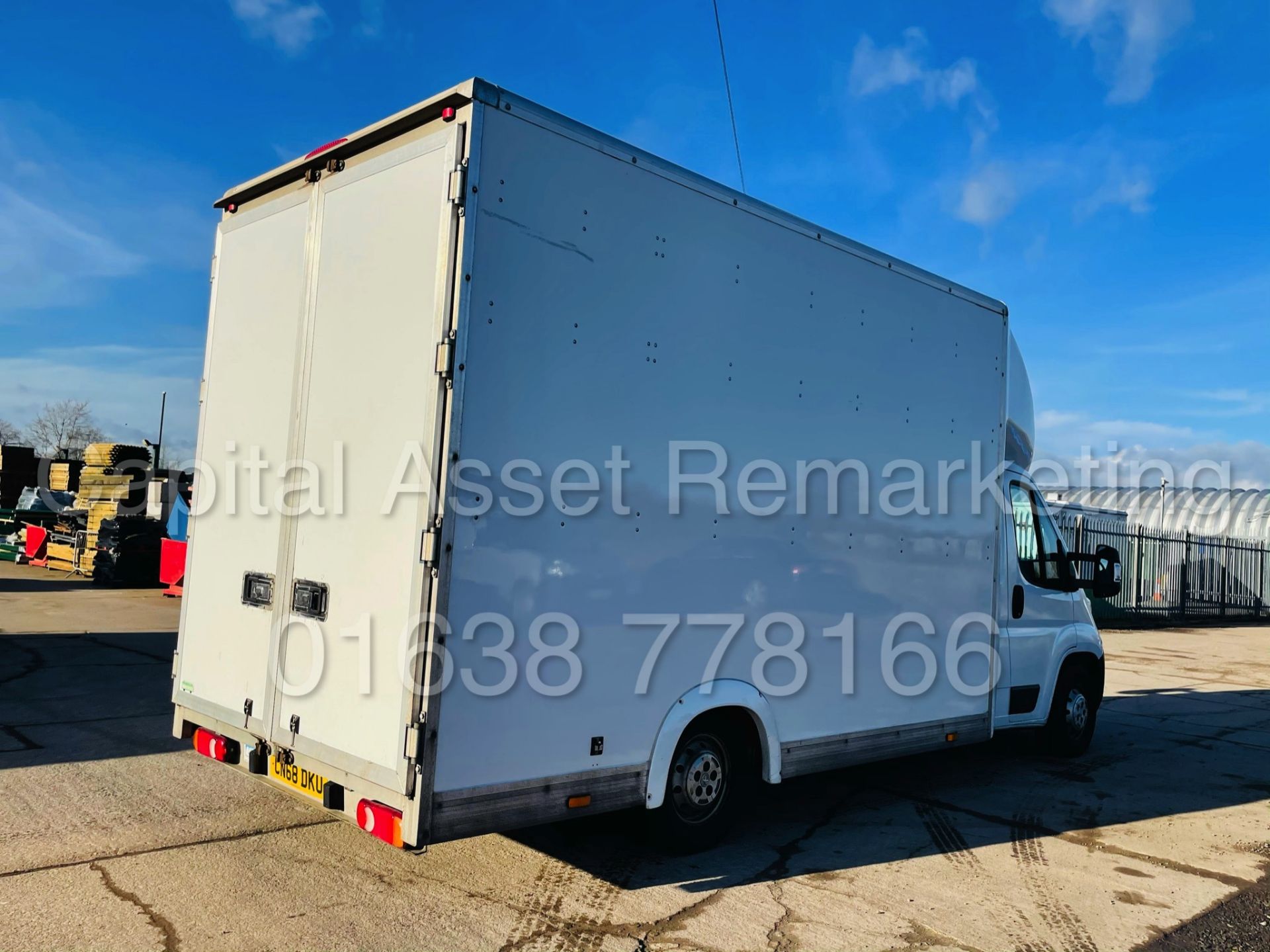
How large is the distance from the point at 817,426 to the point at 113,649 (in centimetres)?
940

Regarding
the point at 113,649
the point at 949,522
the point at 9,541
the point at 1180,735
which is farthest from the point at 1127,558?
the point at 9,541

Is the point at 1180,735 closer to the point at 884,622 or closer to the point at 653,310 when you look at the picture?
the point at 884,622

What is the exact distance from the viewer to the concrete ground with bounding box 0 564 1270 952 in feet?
13.5

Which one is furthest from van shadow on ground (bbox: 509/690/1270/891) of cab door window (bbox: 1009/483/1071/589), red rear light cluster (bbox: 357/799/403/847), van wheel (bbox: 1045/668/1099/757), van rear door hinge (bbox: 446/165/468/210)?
van rear door hinge (bbox: 446/165/468/210)

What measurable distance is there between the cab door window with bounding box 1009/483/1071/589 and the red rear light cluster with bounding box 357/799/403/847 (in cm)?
502

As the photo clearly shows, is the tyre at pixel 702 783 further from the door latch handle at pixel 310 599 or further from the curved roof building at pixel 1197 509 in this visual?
the curved roof building at pixel 1197 509

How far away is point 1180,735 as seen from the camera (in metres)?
9.59

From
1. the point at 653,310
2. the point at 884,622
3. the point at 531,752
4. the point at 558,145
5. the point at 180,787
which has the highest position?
the point at 558,145

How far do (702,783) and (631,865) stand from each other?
0.57m

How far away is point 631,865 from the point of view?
4.94 meters

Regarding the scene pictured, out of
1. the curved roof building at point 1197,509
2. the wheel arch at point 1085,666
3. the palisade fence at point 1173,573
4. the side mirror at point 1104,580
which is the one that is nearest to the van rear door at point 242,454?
the wheel arch at point 1085,666

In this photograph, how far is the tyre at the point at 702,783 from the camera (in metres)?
4.80

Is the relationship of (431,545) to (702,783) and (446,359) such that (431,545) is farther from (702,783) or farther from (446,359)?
(702,783)

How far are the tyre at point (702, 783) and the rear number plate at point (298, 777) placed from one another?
1627 millimetres
